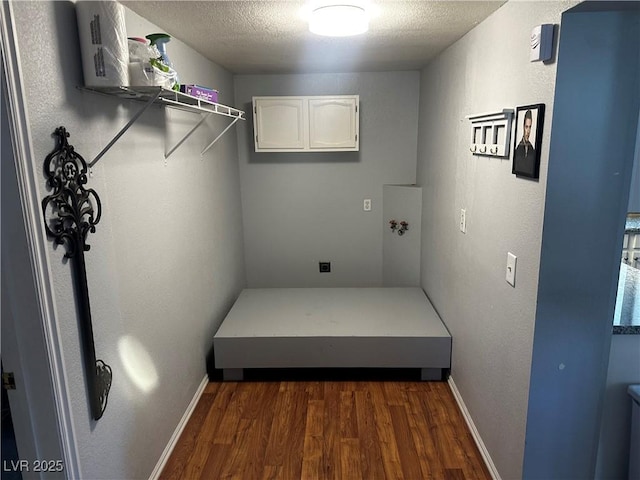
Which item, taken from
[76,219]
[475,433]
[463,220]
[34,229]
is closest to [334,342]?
[475,433]

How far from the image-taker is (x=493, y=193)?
2.06 metres

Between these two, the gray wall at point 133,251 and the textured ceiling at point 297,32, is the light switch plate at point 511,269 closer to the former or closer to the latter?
the textured ceiling at point 297,32

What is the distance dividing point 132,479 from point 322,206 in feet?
8.76

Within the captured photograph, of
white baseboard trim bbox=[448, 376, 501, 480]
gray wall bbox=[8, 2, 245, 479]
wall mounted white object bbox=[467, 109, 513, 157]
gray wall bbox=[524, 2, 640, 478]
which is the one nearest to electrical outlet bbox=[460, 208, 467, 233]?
wall mounted white object bbox=[467, 109, 513, 157]

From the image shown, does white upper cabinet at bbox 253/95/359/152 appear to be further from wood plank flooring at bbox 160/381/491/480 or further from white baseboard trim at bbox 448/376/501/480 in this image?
white baseboard trim at bbox 448/376/501/480

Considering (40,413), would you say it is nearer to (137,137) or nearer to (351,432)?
(137,137)

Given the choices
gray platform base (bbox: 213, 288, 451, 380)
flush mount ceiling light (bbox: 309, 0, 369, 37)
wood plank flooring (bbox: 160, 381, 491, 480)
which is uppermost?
flush mount ceiling light (bbox: 309, 0, 369, 37)

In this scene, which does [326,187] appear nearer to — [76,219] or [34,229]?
[76,219]

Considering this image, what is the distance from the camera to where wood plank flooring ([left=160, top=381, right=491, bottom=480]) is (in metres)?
2.21

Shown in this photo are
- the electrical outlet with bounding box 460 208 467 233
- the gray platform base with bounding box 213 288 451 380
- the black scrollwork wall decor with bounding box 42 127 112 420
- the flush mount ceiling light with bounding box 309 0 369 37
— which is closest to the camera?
the black scrollwork wall decor with bounding box 42 127 112 420

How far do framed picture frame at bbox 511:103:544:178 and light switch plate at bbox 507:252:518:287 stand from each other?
0.34 metres

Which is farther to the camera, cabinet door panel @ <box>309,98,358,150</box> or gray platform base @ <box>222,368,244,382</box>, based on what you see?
cabinet door panel @ <box>309,98,358,150</box>

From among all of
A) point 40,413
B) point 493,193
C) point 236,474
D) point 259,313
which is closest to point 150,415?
point 236,474

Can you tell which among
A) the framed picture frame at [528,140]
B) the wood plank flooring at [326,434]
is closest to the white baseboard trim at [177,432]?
the wood plank flooring at [326,434]
